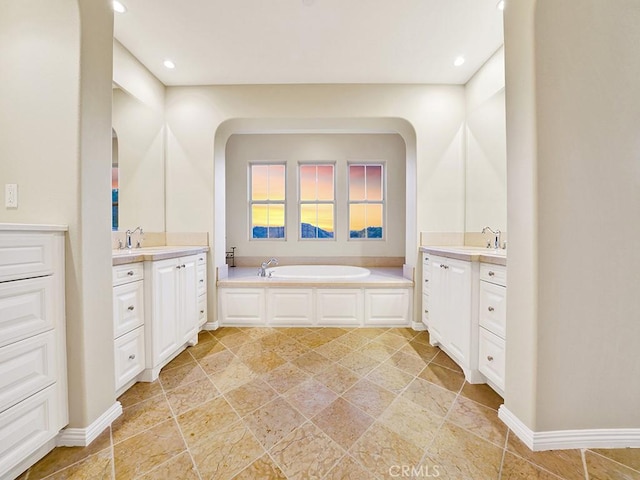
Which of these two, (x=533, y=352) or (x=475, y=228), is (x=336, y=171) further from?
(x=533, y=352)

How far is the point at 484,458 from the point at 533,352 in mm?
544

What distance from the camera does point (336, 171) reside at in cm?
400

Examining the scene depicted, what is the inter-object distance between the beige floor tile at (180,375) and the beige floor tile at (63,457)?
472 mm

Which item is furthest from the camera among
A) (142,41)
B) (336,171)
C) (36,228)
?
(336,171)

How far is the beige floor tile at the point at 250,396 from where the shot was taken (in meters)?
1.53

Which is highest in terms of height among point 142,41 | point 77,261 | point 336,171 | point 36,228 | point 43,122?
point 142,41

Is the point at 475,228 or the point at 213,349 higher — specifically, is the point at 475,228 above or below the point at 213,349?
above

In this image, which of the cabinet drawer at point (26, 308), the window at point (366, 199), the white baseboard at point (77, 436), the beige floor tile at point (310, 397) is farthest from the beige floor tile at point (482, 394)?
the window at point (366, 199)

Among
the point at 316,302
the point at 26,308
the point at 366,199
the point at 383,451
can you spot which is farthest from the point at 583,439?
the point at 366,199

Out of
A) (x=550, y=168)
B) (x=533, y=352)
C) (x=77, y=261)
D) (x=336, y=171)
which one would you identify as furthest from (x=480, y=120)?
(x=77, y=261)

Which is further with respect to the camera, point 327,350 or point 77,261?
point 327,350

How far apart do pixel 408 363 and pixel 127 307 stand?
2.09 m

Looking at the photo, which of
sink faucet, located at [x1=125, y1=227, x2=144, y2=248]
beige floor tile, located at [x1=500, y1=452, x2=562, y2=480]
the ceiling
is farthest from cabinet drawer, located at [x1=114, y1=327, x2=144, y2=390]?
the ceiling

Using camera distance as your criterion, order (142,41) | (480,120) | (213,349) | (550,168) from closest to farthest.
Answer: (550,168) → (142,41) → (213,349) → (480,120)
